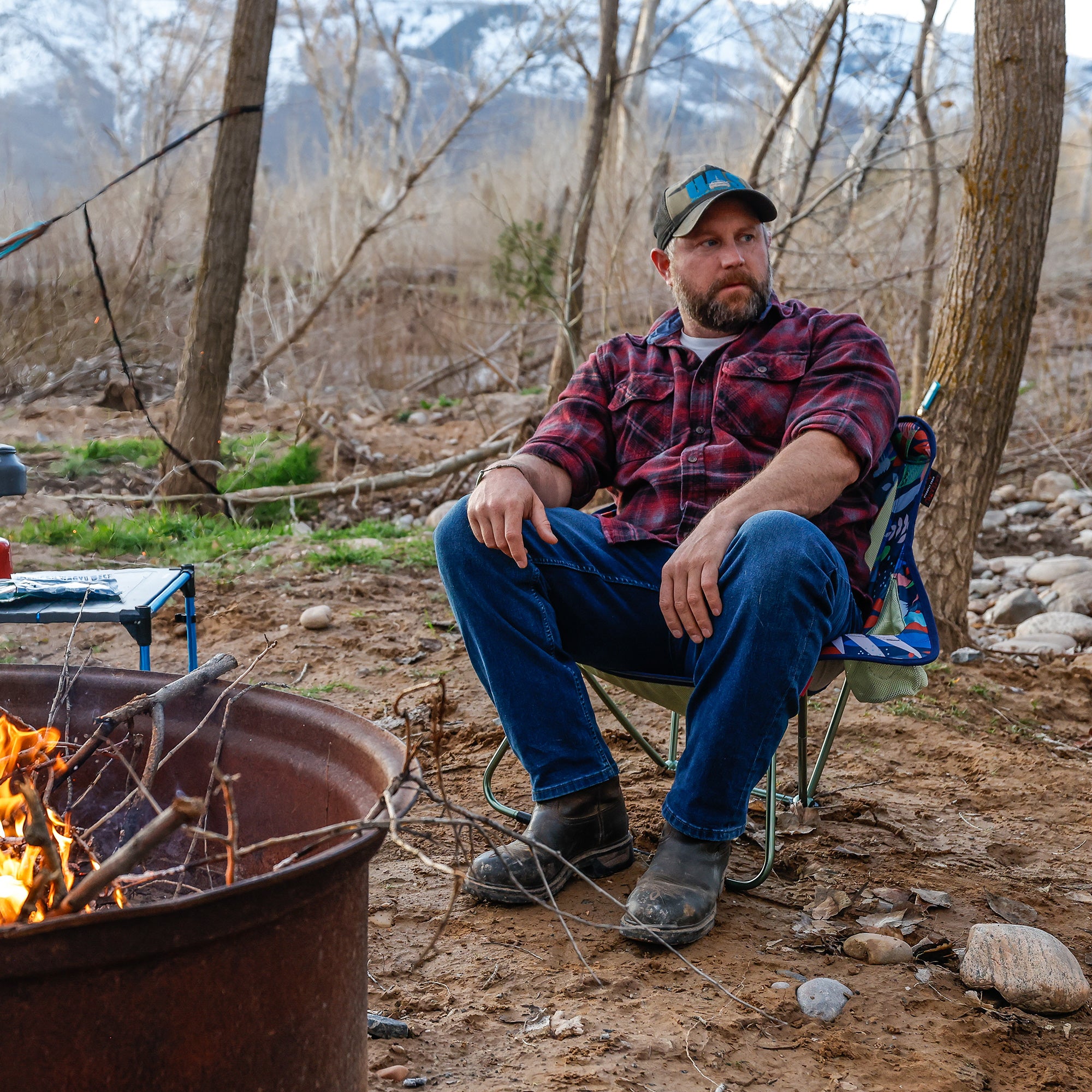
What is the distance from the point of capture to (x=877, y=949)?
1887 millimetres

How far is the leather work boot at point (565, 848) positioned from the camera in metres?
2.09

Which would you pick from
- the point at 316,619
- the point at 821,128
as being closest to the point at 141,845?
the point at 316,619

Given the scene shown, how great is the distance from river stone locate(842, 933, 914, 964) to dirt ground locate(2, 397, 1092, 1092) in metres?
0.02

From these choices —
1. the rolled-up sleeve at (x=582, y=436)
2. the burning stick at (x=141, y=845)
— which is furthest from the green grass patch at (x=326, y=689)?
the burning stick at (x=141, y=845)

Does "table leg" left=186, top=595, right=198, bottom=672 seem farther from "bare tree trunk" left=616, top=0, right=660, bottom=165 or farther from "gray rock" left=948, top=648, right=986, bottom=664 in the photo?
"bare tree trunk" left=616, top=0, right=660, bottom=165

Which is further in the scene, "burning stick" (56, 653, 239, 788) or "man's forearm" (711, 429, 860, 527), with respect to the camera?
"man's forearm" (711, 429, 860, 527)

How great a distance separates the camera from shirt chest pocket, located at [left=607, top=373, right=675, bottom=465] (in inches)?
97.3

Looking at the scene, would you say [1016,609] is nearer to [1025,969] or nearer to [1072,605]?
[1072,605]

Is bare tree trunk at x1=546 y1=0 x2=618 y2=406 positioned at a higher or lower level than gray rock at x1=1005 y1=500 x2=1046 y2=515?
higher

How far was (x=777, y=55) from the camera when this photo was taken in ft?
30.0

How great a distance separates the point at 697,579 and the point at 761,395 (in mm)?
617

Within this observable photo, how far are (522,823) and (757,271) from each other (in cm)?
140

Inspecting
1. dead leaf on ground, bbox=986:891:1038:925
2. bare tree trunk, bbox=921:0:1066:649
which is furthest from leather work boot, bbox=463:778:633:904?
bare tree trunk, bbox=921:0:1066:649

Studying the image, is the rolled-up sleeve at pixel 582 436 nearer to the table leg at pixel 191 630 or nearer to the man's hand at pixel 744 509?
the man's hand at pixel 744 509
